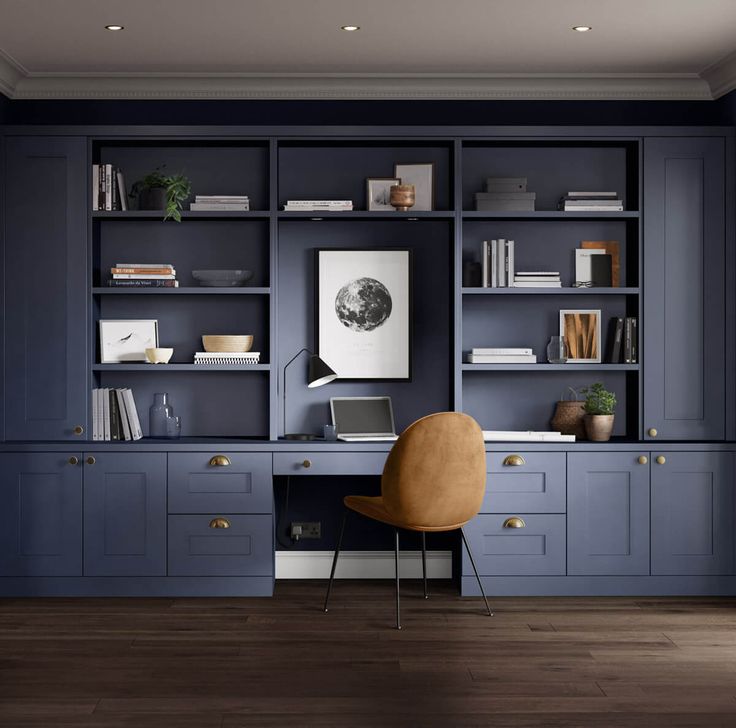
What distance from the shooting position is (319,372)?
14.9ft

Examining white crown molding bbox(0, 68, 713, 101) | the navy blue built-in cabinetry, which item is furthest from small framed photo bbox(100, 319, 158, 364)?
white crown molding bbox(0, 68, 713, 101)

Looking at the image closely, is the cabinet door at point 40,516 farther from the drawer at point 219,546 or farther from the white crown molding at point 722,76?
the white crown molding at point 722,76

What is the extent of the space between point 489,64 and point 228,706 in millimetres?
3228

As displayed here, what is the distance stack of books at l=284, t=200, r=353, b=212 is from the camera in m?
4.55

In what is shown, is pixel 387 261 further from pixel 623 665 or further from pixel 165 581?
pixel 623 665

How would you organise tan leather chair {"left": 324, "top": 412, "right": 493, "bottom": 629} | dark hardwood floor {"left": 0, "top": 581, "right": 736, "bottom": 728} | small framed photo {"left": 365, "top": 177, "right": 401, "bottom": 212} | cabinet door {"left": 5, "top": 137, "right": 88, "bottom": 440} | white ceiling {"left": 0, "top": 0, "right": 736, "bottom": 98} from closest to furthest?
dark hardwood floor {"left": 0, "top": 581, "right": 736, "bottom": 728}, white ceiling {"left": 0, "top": 0, "right": 736, "bottom": 98}, tan leather chair {"left": 324, "top": 412, "right": 493, "bottom": 629}, cabinet door {"left": 5, "top": 137, "right": 88, "bottom": 440}, small framed photo {"left": 365, "top": 177, "right": 401, "bottom": 212}

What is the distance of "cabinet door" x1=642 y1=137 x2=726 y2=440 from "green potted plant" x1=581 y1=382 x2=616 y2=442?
0.66 ft

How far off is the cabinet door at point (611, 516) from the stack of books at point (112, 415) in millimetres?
2208

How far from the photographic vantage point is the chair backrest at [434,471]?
390cm

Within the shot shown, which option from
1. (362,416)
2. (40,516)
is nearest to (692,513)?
(362,416)

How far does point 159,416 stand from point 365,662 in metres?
1.79

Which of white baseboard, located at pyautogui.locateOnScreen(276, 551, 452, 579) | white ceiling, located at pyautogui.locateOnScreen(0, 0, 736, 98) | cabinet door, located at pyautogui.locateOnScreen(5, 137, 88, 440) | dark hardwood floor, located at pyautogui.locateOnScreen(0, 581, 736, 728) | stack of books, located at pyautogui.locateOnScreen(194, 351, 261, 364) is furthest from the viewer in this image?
white baseboard, located at pyautogui.locateOnScreen(276, 551, 452, 579)

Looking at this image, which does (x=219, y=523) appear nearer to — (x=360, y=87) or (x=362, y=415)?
(x=362, y=415)

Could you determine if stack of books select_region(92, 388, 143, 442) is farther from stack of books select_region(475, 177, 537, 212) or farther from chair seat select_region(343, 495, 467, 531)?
stack of books select_region(475, 177, 537, 212)
